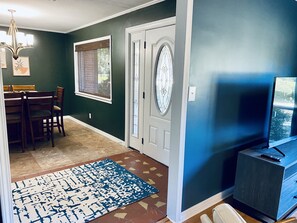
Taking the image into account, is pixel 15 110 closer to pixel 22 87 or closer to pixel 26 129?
pixel 26 129

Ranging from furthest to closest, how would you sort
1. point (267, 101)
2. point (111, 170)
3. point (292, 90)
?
point (111, 170) → point (267, 101) → point (292, 90)

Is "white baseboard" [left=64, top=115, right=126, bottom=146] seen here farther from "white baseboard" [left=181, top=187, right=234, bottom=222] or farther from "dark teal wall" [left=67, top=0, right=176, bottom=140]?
"white baseboard" [left=181, top=187, right=234, bottom=222]

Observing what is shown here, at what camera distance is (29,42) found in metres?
3.99

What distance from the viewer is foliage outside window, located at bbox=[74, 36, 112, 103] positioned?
449 centimetres

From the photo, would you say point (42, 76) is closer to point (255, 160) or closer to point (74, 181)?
point (74, 181)

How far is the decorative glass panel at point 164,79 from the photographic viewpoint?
3094 millimetres

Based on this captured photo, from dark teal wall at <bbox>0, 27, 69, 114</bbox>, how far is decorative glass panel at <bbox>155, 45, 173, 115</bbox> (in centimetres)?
383

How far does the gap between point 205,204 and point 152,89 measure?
178 centimetres

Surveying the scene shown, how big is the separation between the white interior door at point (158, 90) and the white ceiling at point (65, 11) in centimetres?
58

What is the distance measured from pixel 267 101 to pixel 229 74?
88 centimetres

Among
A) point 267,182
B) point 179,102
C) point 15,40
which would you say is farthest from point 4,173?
point 15,40

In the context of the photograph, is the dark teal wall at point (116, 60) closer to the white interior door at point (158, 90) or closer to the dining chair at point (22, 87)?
the white interior door at point (158, 90)

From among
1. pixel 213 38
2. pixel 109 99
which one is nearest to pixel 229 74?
pixel 213 38

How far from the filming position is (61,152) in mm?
3734
